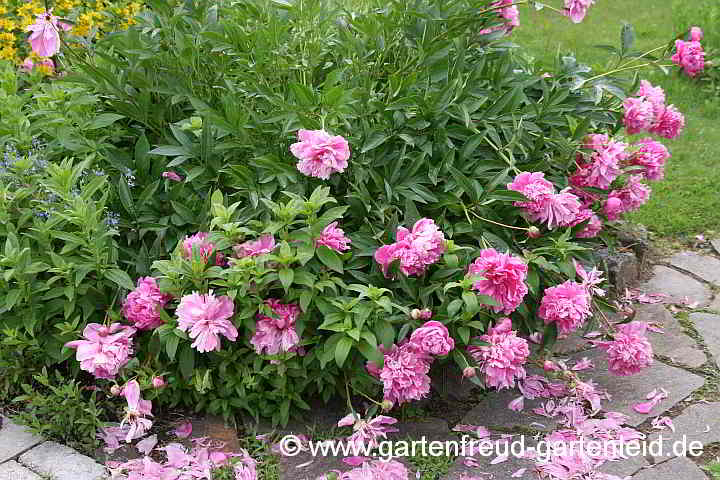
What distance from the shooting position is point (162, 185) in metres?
2.76

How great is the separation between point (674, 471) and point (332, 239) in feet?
3.95

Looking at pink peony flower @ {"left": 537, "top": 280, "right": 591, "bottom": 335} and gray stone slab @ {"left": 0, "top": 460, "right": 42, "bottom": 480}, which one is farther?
pink peony flower @ {"left": 537, "top": 280, "right": 591, "bottom": 335}

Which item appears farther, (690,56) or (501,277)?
(690,56)

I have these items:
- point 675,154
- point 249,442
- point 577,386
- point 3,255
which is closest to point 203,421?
point 249,442

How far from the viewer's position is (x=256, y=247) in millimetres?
2316

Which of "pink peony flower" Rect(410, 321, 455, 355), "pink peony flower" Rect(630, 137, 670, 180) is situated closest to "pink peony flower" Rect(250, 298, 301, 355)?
"pink peony flower" Rect(410, 321, 455, 355)

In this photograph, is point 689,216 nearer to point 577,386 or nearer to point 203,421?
point 577,386

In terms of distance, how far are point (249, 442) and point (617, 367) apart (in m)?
1.21

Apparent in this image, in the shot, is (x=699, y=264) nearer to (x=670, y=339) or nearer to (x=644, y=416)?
(x=670, y=339)

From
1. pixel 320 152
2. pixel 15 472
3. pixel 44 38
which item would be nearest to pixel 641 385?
pixel 320 152

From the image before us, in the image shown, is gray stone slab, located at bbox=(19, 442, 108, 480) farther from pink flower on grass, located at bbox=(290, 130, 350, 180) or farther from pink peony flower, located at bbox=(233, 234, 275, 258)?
pink flower on grass, located at bbox=(290, 130, 350, 180)

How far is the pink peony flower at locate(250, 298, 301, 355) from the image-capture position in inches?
90.5

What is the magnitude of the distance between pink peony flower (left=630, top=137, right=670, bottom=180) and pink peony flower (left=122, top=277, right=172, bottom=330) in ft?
5.99

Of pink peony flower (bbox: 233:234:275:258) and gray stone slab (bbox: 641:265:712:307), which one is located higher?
pink peony flower (bbox: 233:234:275:258)
